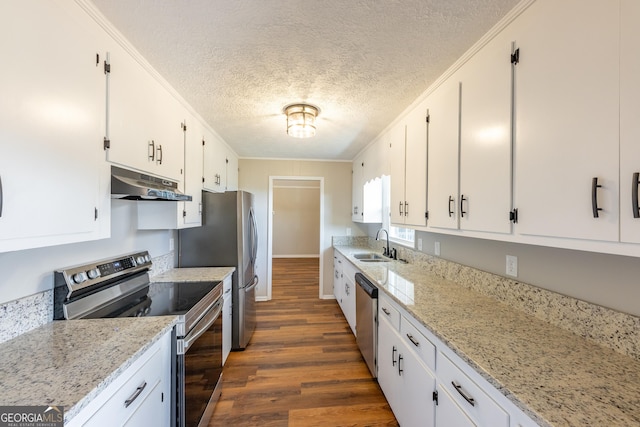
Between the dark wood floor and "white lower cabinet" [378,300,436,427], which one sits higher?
"white lower cabinet" [378,300,436,427]

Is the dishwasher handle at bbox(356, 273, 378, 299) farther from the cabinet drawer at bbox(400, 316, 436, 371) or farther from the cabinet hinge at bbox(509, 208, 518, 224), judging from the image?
the cabinet hinge at bbox(509, 208, 518, 224)

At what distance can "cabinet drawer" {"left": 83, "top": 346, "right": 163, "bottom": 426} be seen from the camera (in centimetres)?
88

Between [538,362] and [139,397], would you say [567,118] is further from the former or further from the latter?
[139,397]

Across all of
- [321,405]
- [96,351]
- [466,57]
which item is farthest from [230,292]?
[466,57]

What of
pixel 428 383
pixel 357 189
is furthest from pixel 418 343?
pixel 357 189

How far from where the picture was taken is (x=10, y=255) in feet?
3.65

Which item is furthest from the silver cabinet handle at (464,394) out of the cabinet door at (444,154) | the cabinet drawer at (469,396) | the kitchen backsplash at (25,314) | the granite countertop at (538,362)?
the kitchen backsplash at (25,314)

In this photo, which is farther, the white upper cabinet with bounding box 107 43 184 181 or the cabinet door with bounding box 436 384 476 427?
the white upper cabinet with bounding box 107 43 184 181

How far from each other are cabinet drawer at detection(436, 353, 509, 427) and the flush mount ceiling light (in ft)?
6.34

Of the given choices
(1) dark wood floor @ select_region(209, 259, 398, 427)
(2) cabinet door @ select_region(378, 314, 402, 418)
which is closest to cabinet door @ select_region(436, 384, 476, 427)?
(2) cabinet door @ select_region(378, 314, 402, 418)

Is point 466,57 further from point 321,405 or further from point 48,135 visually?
point 321,405

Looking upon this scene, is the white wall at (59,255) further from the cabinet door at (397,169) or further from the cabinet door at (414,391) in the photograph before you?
the cabinet door at (397,169)

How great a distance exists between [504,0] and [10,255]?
2437mm

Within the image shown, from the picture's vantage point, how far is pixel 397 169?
8.07ft
